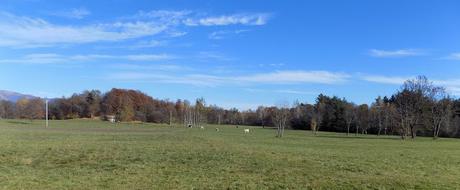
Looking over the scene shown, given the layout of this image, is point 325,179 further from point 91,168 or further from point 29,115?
point 29,115

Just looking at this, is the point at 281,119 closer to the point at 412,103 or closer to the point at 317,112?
the point at 412,103

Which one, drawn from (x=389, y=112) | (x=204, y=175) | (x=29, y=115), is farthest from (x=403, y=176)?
(x=29, y=115)

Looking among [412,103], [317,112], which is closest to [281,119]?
[412,103]

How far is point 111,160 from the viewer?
2317cm

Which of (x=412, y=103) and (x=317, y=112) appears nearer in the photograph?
(x=412, y=103)

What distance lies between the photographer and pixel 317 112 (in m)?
147

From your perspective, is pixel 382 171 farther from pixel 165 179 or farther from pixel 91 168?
pixel 91 168

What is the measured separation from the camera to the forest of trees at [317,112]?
81125mm

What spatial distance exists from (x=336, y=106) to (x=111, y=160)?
127645 millimetres

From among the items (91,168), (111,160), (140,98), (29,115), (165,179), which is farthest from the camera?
(140,98)

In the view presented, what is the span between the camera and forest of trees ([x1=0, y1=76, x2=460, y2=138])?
81125 mm

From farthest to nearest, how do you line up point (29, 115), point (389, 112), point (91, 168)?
1. point (29, 115)
2. point (389, 112)
3. point (91, 168)

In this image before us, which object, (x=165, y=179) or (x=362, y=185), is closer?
(x=362, y=185)

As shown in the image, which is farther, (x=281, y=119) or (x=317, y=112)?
(x=317, y=112)
